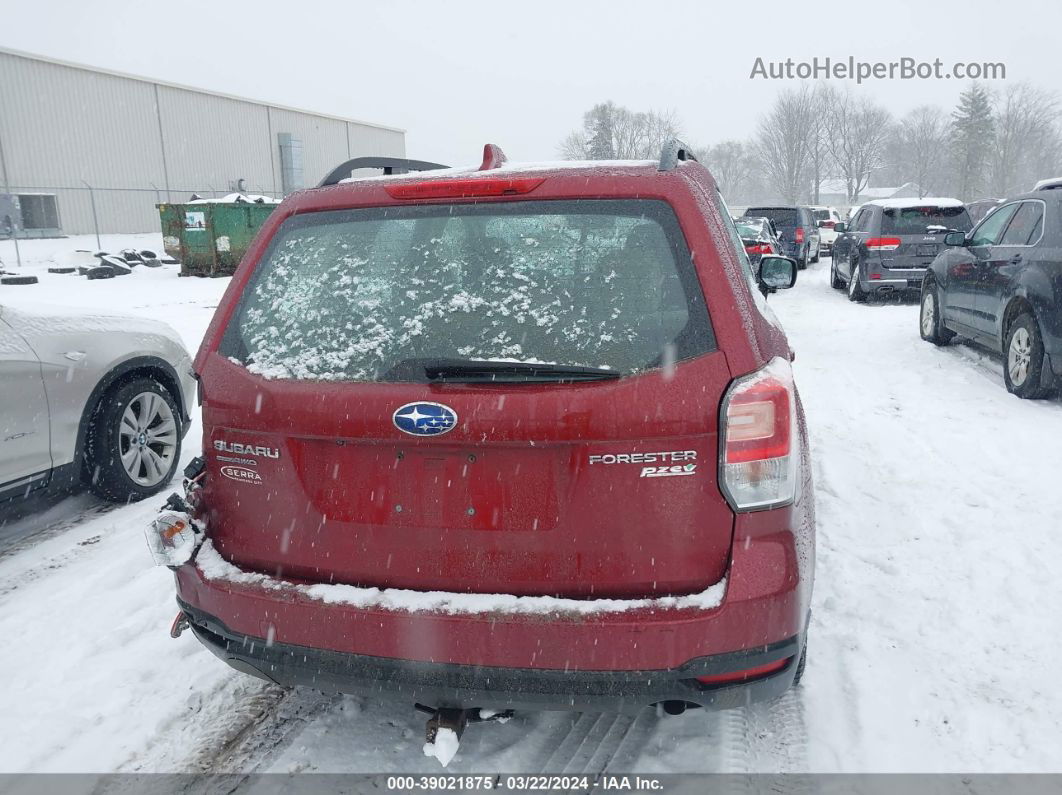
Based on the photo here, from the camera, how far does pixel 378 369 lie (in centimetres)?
221

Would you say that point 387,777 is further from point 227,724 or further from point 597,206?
point 597,206

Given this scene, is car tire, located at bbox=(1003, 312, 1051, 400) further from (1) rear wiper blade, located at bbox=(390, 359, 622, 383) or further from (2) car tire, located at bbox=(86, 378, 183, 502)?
(2) car tire, located at bbox=(86, 378, 183, 502)

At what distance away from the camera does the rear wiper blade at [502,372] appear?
207 centimetres

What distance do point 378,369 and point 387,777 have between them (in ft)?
4.29

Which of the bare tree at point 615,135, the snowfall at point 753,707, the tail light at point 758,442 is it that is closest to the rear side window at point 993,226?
the snowfall at point 753,707

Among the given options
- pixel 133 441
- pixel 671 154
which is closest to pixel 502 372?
pixel 671 154

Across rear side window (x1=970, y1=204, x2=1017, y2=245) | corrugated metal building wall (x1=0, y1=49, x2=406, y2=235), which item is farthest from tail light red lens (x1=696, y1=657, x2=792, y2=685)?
corrugated metal building wall (x1=0, y1=49, x2=406, y2=235)

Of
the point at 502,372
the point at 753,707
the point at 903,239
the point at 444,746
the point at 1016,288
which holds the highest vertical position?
the point at 903,239

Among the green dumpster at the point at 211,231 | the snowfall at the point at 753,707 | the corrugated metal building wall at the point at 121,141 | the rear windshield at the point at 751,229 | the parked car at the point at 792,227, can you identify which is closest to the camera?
the snowfall at the point at 753,707

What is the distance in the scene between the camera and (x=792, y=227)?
Result: 21500mm

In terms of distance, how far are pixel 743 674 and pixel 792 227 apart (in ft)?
69.4

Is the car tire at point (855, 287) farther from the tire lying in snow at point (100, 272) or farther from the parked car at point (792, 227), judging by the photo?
the tire lying in snow at point (100, 272)

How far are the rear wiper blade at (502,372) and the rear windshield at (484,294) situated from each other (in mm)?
21

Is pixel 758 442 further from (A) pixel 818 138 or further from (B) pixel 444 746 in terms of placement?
(A) pixel 818 138
